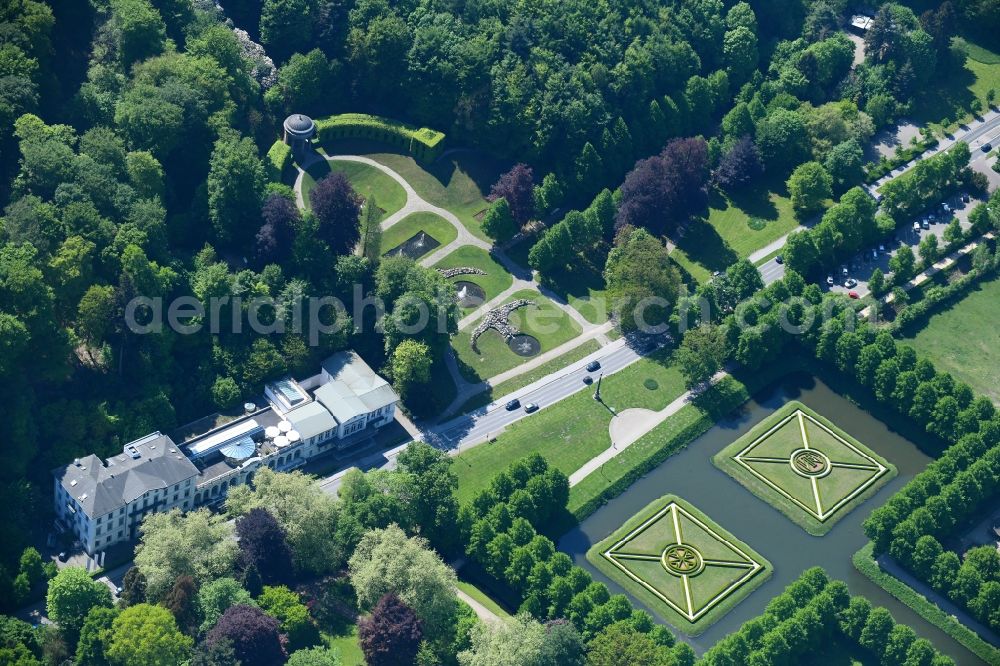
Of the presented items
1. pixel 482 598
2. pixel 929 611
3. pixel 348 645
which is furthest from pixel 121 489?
pixel 929 611

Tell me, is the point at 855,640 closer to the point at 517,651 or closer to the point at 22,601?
the point at 517,651

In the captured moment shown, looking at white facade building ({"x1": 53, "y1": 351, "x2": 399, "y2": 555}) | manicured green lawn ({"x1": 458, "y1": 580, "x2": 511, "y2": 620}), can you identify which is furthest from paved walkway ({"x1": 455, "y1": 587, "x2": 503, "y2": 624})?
white facade building ({"x1": 53, "y1": 351, "x2": 399, "y2": 555})

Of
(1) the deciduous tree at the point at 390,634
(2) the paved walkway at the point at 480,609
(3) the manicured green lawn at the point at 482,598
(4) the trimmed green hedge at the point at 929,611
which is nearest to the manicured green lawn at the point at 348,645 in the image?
(1) the deciduous tree at the point at 390,634

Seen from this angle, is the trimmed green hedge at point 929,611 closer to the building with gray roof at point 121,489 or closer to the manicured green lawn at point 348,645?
the manicured green lawn at point 348,645

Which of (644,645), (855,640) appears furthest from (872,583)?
(644,645)

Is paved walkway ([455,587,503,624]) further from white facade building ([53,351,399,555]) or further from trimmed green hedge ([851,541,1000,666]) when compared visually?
trimmed green hedge ([851,541,1000,666])

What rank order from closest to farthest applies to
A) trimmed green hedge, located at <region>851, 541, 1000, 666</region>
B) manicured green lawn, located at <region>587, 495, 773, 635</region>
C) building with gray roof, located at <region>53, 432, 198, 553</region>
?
building with gray roof, located at <region>53, 432, 198, 553</region> → trimmed green hedge, located at <region>851, 541, 1000, 666</region> → manicured green lawn, located at <region>587, 495, 773, 635</region>
